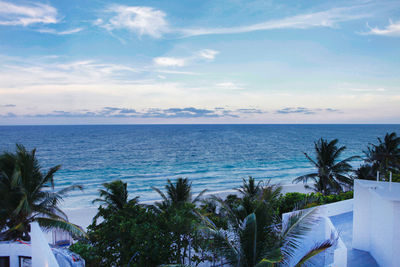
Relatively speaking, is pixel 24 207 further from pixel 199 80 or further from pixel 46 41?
pixel 199 80

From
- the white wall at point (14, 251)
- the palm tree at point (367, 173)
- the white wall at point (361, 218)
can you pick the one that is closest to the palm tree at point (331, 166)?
the palm tree at point (367, 173)

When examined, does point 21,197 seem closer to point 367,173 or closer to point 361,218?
point 361,218

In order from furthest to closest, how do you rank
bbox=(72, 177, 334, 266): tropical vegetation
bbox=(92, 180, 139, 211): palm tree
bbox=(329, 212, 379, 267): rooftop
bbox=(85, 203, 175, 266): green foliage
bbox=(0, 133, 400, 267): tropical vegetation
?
bbox=(92, 180, 139, 211): palm tree < bbox=(85, 203, 175, 266): green foliage < bbox=(329, 212, 379, 267): rooftop < bbox=(0, 133, 400, 267): tropical vegetation < bbox=(72, 177, 334, 266): tropical vegetation

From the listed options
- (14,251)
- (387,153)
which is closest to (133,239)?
(14,251)

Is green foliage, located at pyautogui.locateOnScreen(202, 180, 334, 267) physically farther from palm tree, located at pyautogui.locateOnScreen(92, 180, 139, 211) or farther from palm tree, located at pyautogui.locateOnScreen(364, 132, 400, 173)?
palm tree, located at pyautogui.locateOnScreen(364, 132, 400, 173)

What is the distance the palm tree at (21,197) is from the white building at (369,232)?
24.9 feet

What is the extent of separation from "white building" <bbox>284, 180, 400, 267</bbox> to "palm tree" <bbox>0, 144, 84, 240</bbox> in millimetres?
7595

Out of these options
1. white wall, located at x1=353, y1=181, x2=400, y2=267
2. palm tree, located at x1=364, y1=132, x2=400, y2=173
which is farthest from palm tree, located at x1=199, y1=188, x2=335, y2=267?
palm tree, located at x1=364, y1=132, x2=400, y2=173

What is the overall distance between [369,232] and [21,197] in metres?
10.9

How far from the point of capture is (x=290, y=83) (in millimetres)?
32438

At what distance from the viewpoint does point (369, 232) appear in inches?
318

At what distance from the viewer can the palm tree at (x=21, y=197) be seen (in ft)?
29.8

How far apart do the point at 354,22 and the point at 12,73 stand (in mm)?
30837

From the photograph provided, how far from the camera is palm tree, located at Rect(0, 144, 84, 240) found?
9070mm
